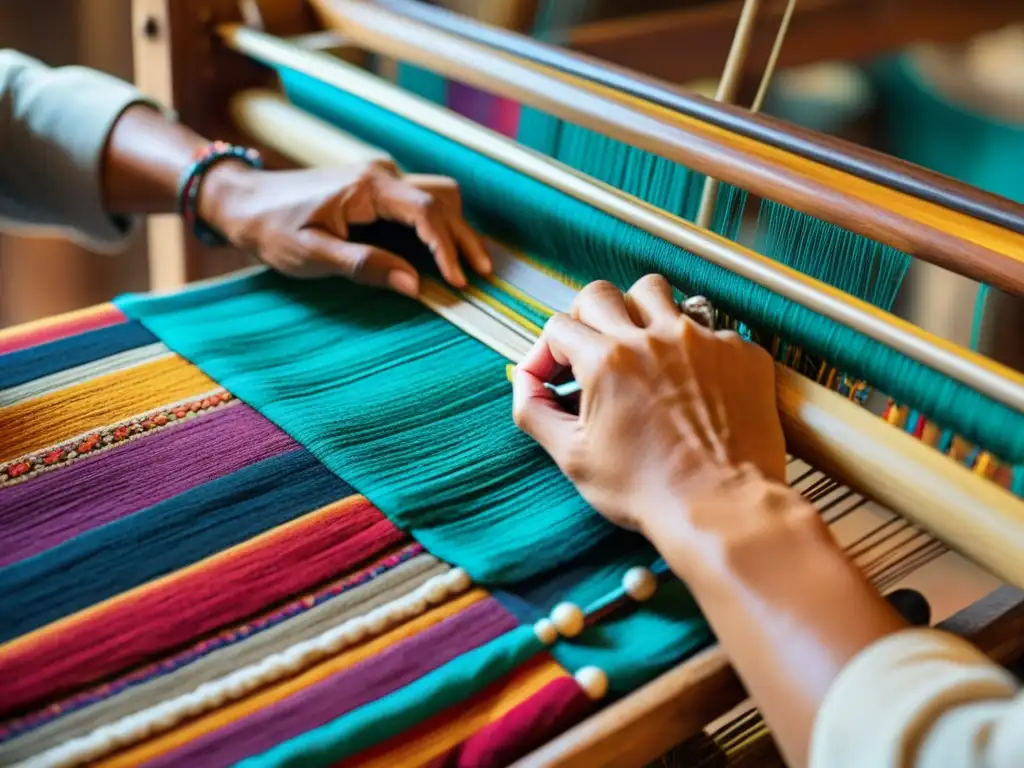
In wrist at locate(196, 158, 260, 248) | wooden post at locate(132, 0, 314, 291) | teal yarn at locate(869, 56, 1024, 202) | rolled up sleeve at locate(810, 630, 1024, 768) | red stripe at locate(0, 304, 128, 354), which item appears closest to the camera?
rolled up sleeve at locate(810, 630, 1024, 768)

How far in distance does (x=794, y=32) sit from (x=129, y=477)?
146cm

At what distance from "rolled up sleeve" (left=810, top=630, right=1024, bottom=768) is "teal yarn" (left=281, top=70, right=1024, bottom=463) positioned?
189mm

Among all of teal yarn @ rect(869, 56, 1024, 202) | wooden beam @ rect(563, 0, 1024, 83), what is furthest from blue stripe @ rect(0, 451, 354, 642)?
teal yarn @ rect(869, 56, 1024, 202)

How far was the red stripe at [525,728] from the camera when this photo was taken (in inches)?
21.9

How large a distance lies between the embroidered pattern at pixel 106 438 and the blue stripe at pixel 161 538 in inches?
3.7

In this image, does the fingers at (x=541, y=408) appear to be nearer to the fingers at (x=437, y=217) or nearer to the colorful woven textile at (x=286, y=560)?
the colorful woven textile at (x=286, y=560)

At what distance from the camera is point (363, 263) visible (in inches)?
37.2

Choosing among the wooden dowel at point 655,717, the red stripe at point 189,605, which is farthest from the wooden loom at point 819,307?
the red stripe at point 189,605

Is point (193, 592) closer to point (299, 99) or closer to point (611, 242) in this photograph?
point (611, 242)

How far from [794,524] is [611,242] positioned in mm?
338

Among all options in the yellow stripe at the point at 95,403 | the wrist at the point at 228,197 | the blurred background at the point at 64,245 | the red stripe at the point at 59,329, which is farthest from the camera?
the blurred background at the point at 64,245

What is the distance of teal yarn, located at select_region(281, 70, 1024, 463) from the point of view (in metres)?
0.67

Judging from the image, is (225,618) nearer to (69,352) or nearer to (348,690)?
(348,690)

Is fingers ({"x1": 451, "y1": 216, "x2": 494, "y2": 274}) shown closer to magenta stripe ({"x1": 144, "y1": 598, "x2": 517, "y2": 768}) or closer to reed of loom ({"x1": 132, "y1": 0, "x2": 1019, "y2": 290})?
reed of loom ({"x1": 132, "y1": 0, "x2": 1019, "y2": 290})
